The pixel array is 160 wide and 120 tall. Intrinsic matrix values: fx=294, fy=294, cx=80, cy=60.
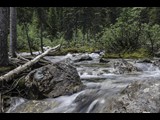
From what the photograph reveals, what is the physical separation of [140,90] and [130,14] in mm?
15150

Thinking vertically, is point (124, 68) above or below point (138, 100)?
below

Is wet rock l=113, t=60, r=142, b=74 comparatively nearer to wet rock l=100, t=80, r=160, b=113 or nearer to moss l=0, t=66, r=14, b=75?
moss l=0, t=66, r=14, b=75

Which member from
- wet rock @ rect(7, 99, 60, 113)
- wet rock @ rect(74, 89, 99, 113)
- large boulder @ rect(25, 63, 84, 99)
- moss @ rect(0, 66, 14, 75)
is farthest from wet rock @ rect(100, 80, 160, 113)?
moss @ rect(0, 66, 14, 75)

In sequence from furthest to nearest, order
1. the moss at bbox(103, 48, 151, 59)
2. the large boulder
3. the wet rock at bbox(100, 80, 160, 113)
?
the moss at bbox(103, 48, 151, 59) → the large boulder → the wet rock at bbox(100, 80, 160, 113)

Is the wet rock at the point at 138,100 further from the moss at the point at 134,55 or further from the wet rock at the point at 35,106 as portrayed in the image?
the moss at the point at 134,55

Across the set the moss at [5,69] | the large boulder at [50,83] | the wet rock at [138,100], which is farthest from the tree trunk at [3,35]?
the wet rock at [138,100]

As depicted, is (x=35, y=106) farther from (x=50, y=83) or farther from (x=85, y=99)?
(x=85, y=99)

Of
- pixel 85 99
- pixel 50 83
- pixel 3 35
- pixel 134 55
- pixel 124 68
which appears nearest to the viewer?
pixel 85 99

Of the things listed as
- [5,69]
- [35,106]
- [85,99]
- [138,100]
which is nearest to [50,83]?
[35,106]

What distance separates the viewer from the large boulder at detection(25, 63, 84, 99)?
25.1ft

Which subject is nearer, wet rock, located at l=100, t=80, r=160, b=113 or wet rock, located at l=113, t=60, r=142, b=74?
wet rock, located at l=100, t=80, r=160, b=113

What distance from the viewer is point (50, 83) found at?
25.4ft
